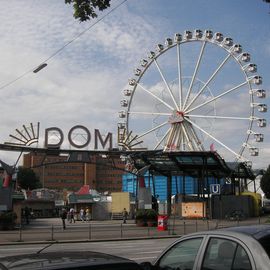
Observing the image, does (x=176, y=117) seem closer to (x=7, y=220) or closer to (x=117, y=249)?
(x=7, y=220)

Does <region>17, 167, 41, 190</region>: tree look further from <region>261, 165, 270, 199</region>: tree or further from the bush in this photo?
the bush

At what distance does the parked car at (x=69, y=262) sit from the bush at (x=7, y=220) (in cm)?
3689

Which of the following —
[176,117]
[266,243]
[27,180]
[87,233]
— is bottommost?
[87,233]

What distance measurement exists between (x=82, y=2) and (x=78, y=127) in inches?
2156

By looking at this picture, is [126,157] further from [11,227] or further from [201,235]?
[201,235]

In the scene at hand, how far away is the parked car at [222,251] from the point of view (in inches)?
199

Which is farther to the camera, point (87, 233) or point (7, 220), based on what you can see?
point (7, 220)

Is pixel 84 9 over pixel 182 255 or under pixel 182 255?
over

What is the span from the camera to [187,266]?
19.4 feet

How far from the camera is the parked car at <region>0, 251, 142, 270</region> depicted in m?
4.45

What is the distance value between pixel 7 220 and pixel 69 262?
3769 cm

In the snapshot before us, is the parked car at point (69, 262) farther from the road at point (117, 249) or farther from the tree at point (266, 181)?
the tree at point (266, 181)

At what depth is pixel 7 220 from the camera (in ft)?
134

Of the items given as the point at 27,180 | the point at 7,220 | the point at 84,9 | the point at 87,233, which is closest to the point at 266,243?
the point at 84,9
